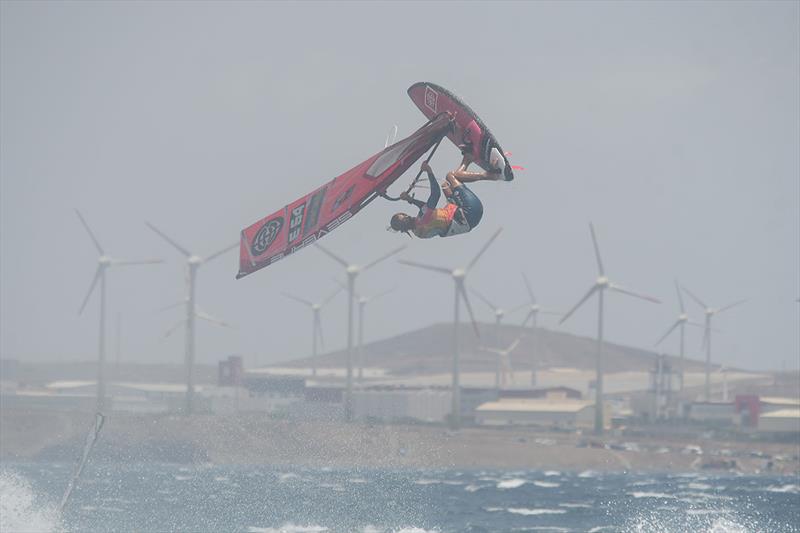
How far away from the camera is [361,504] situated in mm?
74125

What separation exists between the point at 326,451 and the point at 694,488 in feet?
92.0

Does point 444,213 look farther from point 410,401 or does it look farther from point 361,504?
point 410,401

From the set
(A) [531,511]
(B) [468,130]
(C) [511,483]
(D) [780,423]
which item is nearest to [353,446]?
(C) [511,483]

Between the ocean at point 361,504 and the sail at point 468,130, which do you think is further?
the ocean at point 361,504

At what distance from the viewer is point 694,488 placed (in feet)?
367

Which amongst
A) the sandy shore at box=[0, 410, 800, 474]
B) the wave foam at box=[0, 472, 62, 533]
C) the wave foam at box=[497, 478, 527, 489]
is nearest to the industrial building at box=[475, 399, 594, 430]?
the sandy shore at box=[0, 410, 800, 474]

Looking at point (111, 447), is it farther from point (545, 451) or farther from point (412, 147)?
point (412, 147)

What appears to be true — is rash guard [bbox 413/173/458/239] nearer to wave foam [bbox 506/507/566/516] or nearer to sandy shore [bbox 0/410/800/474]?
wave foam [bbox 506/507/566/516]

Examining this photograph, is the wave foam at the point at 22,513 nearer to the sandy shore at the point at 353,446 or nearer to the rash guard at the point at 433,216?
the rash guard at the point at 433,216

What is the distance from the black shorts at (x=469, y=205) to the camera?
107 ft

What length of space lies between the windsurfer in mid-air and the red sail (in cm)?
99

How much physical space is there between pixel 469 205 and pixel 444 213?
577 millimetres

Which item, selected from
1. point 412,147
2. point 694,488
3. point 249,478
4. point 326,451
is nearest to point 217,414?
point 326,451

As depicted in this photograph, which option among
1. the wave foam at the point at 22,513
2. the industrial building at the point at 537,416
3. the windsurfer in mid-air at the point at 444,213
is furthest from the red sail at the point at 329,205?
the industrial building at the point at 537,416
